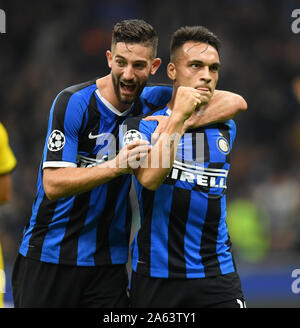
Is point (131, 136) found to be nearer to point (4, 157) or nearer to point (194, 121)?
point (194, 121)

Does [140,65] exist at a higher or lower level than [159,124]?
higher

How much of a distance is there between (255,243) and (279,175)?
144 centimetres

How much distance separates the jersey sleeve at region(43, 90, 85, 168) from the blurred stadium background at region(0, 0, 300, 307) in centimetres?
518

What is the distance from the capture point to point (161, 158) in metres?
3.12

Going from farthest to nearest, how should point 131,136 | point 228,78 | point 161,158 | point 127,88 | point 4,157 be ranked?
point 228,78 → point 127,88 → point 131,136 → point 161,158 → point 4,157

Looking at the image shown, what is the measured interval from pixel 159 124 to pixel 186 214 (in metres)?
0.54

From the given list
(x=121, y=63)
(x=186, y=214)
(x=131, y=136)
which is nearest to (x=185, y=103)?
(x=131, y=136)

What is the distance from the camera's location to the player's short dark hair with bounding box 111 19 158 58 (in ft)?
11.4

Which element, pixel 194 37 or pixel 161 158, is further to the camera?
pixel 194 37

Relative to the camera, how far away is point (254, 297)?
7348mm

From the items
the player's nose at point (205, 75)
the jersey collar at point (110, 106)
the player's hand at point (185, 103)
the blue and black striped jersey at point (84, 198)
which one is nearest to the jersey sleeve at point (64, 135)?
the blue and black striped jersey at point (84, 198)

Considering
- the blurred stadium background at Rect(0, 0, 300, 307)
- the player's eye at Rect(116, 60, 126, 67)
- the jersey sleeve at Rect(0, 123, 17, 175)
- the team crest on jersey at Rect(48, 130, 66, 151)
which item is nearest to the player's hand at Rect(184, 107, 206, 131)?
the player's eye at Rect(116, 60, 126, 67)

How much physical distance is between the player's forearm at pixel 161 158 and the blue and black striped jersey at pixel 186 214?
0.20m

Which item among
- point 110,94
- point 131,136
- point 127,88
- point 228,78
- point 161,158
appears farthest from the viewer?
point 228,78
